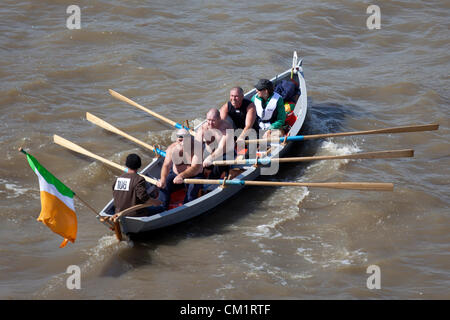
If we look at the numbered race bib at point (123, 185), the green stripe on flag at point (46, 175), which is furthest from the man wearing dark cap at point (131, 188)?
the green stripe on flag at point (46, 175)

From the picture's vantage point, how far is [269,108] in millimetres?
10469

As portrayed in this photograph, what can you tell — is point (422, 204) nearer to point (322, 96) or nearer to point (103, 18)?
point (322, 96)

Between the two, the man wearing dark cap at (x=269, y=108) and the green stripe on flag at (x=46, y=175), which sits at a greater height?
the man wearing dark cap at (x=269, y=108)

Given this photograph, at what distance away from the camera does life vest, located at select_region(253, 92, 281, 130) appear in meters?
10.4

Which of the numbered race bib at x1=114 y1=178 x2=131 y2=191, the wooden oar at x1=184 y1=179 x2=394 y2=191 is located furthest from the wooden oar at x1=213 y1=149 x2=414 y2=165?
the numbered race bib at x1=114 y1=178 x2=131 y2=191

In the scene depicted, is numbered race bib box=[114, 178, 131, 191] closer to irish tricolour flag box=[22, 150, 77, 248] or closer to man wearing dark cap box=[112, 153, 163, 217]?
man wearing dark cap box=[112, 153, 163, 217]

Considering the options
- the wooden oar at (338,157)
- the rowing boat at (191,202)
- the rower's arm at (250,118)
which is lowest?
the rowing boat at (191,202)

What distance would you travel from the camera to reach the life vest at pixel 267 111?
10.4m

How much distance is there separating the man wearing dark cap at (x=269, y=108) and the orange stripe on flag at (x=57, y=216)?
179 inches

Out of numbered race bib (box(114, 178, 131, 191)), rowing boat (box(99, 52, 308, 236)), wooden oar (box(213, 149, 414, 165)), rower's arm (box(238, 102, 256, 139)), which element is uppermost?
rower's arm (box(238, 102, 256, 139))

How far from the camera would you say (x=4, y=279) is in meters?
Answer: 7.34

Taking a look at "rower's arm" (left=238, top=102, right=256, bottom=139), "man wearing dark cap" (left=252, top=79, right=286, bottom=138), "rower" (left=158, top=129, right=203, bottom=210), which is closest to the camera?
"rower" (left=158, top=129, right=203, bottom=210)

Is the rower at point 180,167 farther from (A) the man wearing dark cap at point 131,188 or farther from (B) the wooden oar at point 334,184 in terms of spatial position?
(A) the man wearing dark cap at point 131,188

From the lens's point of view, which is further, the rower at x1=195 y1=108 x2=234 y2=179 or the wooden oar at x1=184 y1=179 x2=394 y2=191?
the rower at x1=195 y1=108 x2=234 y2=179
